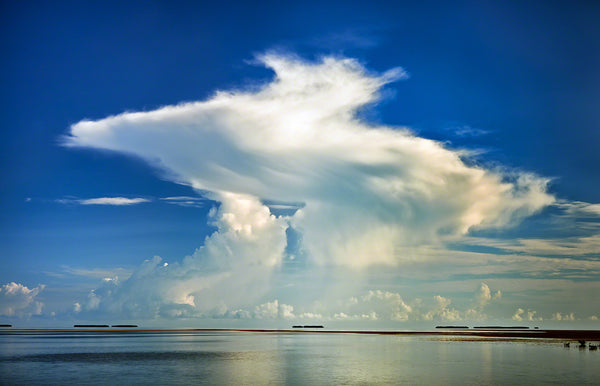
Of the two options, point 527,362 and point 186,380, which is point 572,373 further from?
point 186,380

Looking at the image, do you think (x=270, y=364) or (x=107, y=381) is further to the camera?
(x=270, y=364)

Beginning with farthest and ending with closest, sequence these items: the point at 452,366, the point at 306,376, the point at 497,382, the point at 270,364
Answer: the point at 270,364, the point at 452,366, the point at 306,376, the point at 497,382

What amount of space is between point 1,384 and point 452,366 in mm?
61416

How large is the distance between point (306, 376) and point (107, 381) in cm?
2477

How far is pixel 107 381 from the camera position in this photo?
61375mm

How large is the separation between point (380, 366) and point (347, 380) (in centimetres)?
1862

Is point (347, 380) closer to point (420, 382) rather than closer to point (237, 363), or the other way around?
point (420, 382)

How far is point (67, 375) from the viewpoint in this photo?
68.1 meters

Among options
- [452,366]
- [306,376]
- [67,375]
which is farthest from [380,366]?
[67,375]

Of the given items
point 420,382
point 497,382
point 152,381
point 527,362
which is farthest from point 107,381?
point 527,362

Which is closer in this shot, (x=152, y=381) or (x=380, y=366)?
(x=152, y=381)

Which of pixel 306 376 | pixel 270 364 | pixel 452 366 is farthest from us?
pixel 270 364

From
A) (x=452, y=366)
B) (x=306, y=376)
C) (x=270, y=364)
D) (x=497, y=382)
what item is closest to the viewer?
(x=497, y=382)

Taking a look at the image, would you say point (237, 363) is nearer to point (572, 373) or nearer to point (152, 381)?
point (152, 381)
